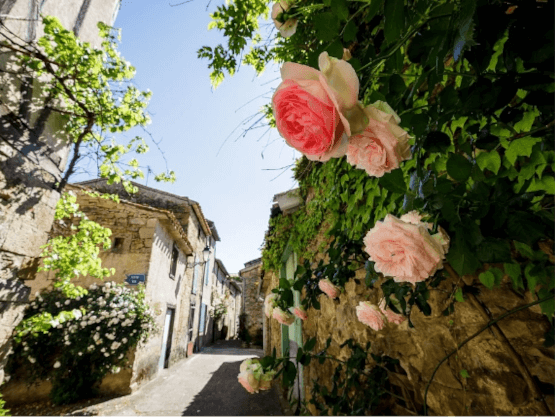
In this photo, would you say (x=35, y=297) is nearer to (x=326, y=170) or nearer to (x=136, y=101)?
(x=136, y=101)

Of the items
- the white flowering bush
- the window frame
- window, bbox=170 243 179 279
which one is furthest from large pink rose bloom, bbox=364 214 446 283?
window, bbox=170 243 179 279

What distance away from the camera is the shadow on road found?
197 inches

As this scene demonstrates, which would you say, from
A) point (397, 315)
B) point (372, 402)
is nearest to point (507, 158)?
point (397, 315)

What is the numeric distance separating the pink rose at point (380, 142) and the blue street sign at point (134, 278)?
7.53m

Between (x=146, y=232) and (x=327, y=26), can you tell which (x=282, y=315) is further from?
(x=146, y=232)

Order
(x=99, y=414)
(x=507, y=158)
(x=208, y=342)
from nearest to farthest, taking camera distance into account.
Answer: (x=507, y=158)
(x=99, y=414)
(x=208, y=342)

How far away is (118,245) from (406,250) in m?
7.97

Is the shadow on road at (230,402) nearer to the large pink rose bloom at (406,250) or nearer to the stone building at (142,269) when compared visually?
the stone building at (142,269)

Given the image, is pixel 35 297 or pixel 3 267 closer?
pixel 3 267

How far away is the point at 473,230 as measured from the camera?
1.74ft

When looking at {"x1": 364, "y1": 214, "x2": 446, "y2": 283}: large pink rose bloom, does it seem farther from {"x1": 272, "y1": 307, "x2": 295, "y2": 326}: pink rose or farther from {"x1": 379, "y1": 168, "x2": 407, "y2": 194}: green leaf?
{"x1": 272, "y1": 307, "x2": 295, "y2": 326}: pink rose

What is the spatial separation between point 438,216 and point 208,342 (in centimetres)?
1996

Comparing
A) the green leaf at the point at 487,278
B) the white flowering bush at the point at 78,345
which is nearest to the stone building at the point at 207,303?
the white flowering bush at the point at 78,345

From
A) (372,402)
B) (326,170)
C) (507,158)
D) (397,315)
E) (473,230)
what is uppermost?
(326,170)
